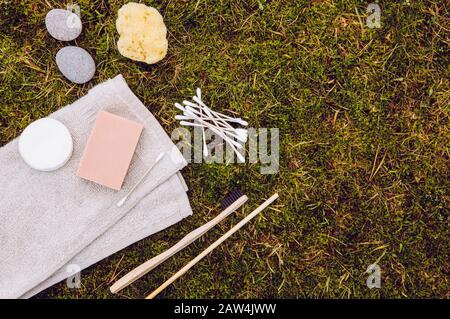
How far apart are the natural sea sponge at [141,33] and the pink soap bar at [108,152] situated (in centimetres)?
26

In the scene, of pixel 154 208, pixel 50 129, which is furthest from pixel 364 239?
pixel 50 129

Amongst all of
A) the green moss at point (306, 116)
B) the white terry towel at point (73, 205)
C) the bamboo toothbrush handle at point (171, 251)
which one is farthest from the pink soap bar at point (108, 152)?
the bamboo toothbrush handle at point (171, 251)

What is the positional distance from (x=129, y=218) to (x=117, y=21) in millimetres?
746

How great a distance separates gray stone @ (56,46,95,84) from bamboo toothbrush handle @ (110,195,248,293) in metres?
0.72

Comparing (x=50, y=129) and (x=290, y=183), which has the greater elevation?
(x=50, y=129)

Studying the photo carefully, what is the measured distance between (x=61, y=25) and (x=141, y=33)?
30cm

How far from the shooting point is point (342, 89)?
1.92m

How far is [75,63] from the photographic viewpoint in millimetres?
1859

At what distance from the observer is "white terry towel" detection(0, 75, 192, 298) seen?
1.80m

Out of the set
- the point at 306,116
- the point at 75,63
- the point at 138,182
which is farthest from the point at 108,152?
the point at 306,116

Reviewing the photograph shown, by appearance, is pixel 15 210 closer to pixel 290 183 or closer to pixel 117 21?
pixel 117 21

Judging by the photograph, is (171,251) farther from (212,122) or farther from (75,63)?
(75,63)

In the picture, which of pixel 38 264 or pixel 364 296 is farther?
pixel 364 296
